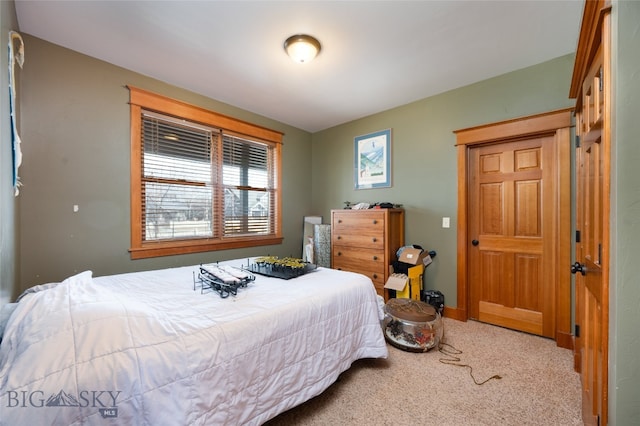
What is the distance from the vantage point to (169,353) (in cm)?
102

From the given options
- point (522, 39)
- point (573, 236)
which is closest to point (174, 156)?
point (522, 39)

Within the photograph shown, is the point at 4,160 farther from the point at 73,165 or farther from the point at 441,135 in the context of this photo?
the point at 441,135

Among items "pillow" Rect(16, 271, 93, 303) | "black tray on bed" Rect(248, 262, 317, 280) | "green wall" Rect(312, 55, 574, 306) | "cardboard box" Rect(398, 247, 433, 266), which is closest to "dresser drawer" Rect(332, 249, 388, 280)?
"cardboard box" Rect(398, 247, 433, 266)

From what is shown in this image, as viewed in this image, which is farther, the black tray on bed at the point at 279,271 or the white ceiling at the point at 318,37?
the black tray on bed at the point at 279,271

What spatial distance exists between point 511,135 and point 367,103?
172 cm

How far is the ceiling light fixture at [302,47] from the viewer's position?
2.13m

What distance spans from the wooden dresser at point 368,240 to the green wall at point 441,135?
0.34m

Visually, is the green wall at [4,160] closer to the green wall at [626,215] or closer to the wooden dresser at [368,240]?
the green wall at [626,215]

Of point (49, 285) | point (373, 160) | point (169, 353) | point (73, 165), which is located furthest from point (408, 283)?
point (73, 165)

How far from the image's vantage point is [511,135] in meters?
2.70

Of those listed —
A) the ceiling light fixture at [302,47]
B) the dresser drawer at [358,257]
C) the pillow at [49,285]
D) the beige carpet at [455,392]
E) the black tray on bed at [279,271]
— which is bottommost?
the beige carpet at [455,392]

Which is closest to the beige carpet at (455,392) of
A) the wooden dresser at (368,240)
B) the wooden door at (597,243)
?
the wooden door at (597,243)

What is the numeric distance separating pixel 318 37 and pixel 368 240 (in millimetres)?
2287

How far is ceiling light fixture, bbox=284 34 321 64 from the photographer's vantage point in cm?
213
